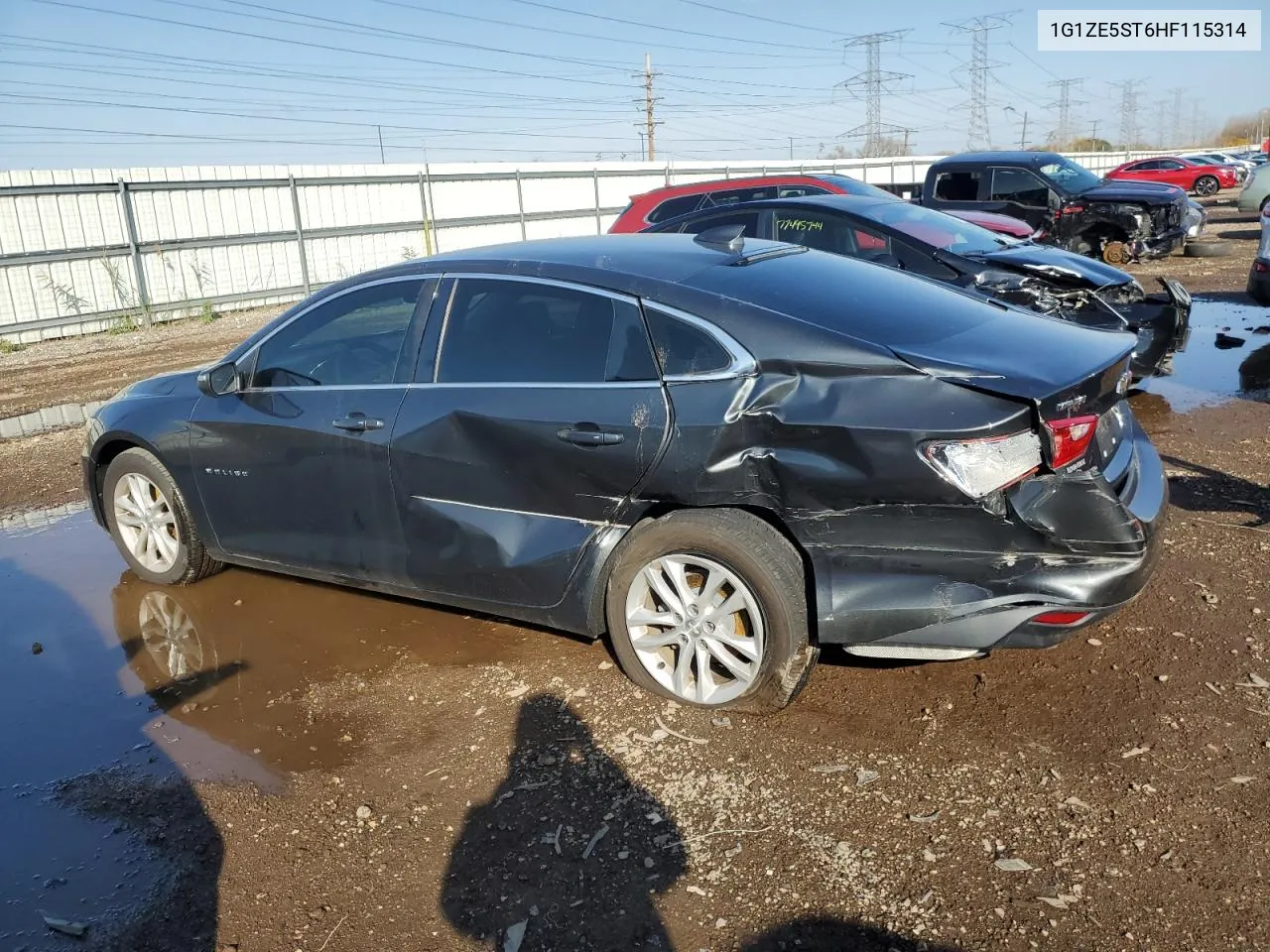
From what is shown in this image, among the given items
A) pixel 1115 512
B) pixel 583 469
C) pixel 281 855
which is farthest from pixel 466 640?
pixel 1115 512

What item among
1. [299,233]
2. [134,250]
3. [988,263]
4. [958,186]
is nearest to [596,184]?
[299,233]

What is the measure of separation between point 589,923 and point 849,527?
1.48 metres

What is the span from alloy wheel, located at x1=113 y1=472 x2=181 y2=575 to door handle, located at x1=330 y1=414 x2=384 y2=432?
1.39m

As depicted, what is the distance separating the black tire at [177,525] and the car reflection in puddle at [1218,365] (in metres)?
6.41

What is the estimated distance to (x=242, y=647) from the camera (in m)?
4.56

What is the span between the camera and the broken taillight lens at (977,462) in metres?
3.12

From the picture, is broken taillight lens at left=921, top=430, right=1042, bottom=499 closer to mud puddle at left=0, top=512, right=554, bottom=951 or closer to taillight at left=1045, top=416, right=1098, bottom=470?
taillight at left=1045, top=416, right=1098, bottom=470

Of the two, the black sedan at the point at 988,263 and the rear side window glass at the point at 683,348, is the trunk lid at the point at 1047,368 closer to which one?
the rear side window glass at the point at 683,348

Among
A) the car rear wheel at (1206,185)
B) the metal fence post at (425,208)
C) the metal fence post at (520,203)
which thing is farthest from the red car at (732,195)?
the car rear wheel at (1206,185)

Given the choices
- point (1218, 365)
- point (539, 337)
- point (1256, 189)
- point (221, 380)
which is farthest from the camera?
point (1256, 189)

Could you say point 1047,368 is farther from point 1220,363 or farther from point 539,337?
point 1220,363

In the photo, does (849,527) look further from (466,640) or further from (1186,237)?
(1186,237)

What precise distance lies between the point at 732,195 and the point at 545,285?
7.79 m

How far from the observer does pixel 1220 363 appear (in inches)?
361
